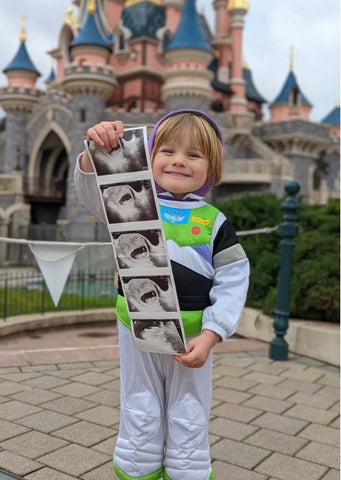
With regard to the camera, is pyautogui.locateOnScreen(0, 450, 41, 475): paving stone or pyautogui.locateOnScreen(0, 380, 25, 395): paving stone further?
pyautogui.locateOnScreen(0, 380, 25, 395): paving stone

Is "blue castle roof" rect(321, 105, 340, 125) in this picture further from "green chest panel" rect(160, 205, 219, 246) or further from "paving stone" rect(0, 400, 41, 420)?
"green chest panel" rect(160, 205, 219, 246)

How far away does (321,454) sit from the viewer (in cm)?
303

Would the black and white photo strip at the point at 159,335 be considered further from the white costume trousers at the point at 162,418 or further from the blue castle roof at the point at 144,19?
the blue castle roof at the point at 144,19

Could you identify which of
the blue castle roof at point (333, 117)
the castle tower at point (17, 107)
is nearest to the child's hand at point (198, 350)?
the castle tower at point (17, 107)

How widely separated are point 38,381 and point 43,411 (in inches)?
24.8

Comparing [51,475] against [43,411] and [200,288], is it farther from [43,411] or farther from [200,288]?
[200,288]

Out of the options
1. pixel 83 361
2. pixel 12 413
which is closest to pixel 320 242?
pixel 83 361

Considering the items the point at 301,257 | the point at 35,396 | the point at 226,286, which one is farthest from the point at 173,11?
the point at 226,286

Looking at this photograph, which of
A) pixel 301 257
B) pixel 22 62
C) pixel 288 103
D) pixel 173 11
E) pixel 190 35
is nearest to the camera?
pixel 301 257

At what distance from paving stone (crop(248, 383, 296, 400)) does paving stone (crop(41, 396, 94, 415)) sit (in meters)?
1.39

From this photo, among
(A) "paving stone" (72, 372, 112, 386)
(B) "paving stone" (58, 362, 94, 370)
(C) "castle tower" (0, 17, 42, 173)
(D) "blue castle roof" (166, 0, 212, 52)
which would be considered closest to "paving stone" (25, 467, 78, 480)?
(A) "paving stone" (72, 372, 112, 386)

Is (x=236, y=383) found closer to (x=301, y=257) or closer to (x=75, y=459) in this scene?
(x=75, y=459)

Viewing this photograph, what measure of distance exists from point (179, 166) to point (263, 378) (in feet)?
10.2

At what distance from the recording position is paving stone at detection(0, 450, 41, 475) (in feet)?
8.41
